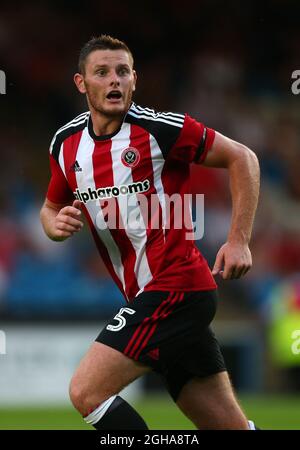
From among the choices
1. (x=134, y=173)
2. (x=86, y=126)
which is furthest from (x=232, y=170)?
(x=86, y=126)

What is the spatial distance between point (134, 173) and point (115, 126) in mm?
273

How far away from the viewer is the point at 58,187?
518 centimetres

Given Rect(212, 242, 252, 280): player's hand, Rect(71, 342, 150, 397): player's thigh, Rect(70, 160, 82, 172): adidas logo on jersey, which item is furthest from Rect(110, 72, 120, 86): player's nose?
Rect(71, 342, 150, 397): player's thigh

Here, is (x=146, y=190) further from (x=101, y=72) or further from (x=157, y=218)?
(x=101, y=72)

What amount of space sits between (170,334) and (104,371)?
0.39 m

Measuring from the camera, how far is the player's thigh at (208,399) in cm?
484

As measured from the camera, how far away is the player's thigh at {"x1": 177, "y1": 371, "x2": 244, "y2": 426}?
4844 millimetres

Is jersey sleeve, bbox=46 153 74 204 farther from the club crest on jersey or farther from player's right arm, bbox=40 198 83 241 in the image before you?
the club crest on jersey

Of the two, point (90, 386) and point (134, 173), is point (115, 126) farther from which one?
point (90, 386)

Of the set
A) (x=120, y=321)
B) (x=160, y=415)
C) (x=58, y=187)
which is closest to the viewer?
(x=120, y=321)

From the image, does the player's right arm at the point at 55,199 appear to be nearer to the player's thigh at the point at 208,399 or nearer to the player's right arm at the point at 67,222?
the player's right arm at the point at 67,222

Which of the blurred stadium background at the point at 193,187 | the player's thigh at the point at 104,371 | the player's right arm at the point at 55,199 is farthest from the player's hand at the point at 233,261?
the blurred stadium background at the point at 193,187

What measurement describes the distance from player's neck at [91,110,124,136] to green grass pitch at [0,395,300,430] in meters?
3.47

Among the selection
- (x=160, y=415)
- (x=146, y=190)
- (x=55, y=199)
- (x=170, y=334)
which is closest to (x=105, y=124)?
(x=146, y=190)
